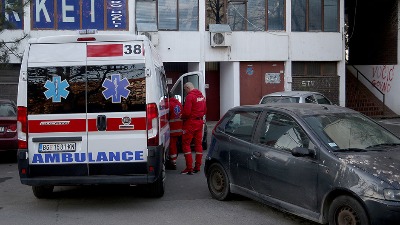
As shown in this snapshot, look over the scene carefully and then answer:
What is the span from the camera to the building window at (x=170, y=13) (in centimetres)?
2209

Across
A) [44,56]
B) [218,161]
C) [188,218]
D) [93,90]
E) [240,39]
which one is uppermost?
[240,39]

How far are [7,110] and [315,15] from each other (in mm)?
16083

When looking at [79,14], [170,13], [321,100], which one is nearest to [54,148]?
[321,100]

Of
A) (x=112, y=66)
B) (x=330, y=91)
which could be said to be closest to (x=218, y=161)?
(x=112, y=66)

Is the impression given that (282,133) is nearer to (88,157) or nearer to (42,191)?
(88,157)

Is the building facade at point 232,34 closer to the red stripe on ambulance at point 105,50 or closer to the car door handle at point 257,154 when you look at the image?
the red stripe on ambulance at point 105,50

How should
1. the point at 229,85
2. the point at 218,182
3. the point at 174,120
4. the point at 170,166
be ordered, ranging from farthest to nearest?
the point at 229,85 → the point at 170,166 → the point at 174,120 → the point at 218,182

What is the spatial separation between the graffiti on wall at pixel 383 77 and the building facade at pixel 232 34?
226cm

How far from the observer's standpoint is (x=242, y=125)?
7.48 meters

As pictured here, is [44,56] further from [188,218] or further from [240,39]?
[240,39]

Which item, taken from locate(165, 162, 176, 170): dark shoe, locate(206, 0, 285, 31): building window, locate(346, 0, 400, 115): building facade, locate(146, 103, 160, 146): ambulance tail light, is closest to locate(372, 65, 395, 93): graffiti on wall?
locate(346, 0, 400, 115): building facade

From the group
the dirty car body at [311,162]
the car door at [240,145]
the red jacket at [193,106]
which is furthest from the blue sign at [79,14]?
the car door at [240,145]

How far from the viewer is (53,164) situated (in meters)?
7.03

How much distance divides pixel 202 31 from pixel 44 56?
52.3 ft
